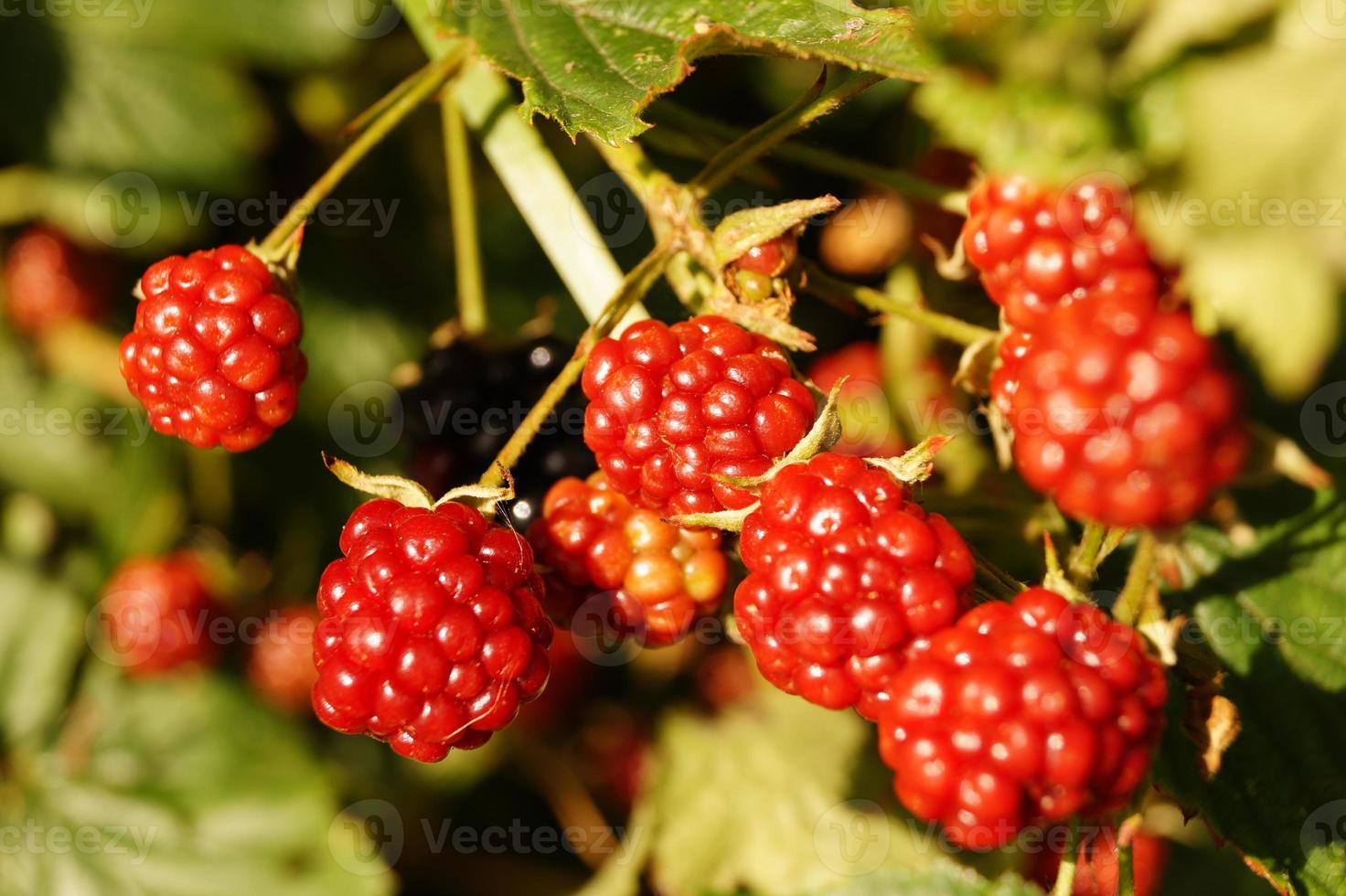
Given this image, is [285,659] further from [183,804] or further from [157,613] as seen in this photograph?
[183,804]

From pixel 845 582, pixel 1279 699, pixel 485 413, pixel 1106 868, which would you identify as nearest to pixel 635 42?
pixel 485 413

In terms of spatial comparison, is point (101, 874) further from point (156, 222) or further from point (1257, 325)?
point (1257, 325)

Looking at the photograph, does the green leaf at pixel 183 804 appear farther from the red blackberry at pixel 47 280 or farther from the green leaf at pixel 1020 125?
the green leaf at pixel 1020 125

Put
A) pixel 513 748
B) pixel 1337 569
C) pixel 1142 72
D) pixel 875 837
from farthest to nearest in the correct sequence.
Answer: pixel 513 748, pixel 875 837, pixel 1142 72, pixel 1337 569

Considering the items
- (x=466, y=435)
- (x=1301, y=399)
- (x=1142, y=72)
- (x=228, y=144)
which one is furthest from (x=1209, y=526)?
(x=228, y=144)

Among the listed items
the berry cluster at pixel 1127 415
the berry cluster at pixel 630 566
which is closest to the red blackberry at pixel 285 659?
the berry cluster at pixel 630 566

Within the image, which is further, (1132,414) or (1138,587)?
(1138,587)

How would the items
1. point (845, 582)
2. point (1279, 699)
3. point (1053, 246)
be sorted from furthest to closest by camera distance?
point (1279, 699) → point (1053, 246) → point (845, 582)
